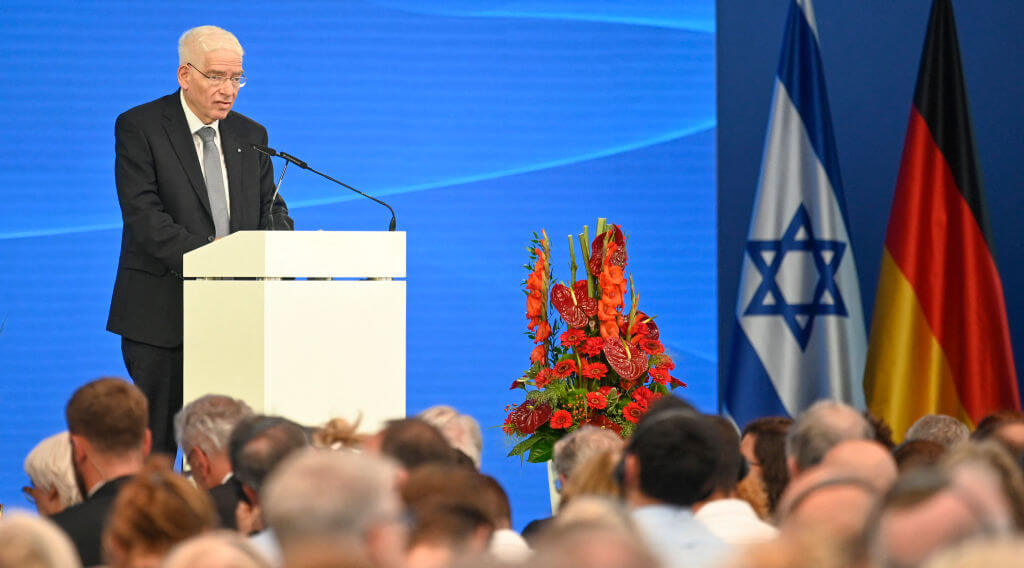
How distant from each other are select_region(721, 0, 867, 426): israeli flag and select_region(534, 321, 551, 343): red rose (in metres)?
1.27

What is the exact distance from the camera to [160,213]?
4.14m

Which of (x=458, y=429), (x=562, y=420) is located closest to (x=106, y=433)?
(x=458, y=429)

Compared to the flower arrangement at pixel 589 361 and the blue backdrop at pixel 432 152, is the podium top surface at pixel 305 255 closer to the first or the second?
the flower arrangement at pixel 589 361

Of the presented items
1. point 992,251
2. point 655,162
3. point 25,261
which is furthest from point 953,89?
point 25,261

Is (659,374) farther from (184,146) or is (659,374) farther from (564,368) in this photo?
(184,146)

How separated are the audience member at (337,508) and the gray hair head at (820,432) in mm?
1458

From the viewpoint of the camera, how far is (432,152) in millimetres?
6867

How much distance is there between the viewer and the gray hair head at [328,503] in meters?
1.82

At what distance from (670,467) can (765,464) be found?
974 mm

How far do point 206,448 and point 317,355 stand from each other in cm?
61

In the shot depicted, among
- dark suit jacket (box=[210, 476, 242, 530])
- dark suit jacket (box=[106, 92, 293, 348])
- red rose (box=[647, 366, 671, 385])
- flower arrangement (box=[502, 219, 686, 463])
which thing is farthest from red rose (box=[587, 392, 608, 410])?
dark suit jacket (box=[210, 476, 242, 530])

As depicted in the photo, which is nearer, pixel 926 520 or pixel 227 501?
pixel 926 520

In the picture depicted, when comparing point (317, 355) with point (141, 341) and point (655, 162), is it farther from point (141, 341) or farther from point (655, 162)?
point (655, 162)

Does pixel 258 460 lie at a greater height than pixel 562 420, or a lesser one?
greater
